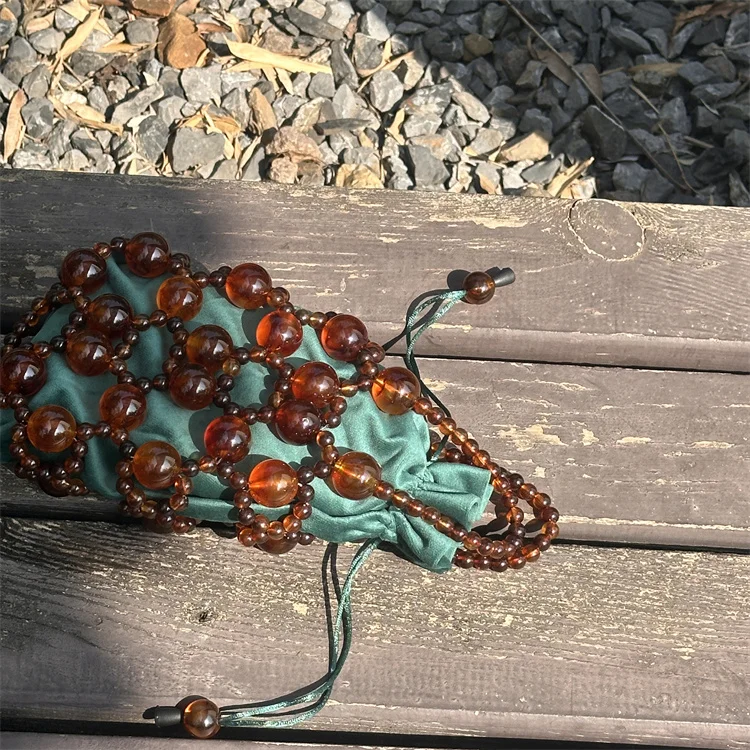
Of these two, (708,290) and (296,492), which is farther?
(708,290)

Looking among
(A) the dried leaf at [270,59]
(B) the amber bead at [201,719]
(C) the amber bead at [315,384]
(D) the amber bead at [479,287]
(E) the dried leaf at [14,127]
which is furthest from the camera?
(A) the dried leaf at [270,59]

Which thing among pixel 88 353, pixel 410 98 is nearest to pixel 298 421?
pixel 88 353

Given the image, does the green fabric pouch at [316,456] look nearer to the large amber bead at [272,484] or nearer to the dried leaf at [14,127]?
the large amber bead at [272,484]

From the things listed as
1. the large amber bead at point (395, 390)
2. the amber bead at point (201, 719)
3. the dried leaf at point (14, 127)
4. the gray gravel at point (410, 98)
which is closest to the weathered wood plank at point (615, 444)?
the large amber bead at point (395, 390)

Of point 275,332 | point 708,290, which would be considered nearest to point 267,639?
point 275,332

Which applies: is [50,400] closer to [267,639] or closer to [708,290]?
[267,639]

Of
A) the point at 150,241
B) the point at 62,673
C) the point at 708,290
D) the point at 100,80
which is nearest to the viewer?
the point at 62,673

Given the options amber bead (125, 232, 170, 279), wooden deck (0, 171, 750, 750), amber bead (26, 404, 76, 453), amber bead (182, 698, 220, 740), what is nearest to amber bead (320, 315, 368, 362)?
wooden deck (0, 171, 750, 750)
